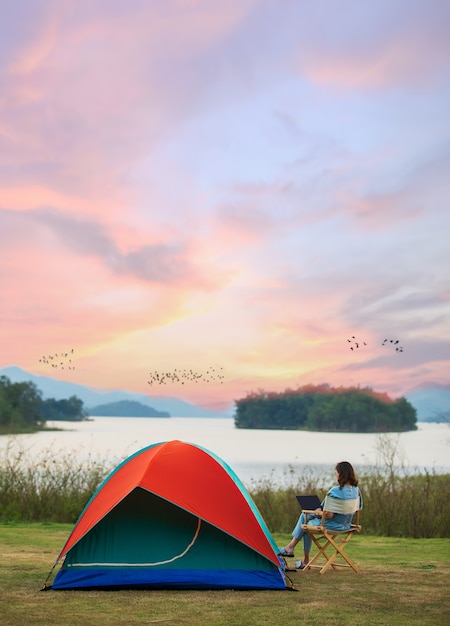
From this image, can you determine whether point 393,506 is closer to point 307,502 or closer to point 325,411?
point 307,502

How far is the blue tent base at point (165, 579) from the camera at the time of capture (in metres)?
7.13

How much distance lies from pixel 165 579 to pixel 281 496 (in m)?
7.70

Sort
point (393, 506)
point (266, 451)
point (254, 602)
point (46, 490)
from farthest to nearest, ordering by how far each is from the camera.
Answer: point (266, 451), point (46, 490), point (393, 506), point (254, 602)

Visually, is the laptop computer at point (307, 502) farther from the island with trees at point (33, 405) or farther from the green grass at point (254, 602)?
the island with trees at point (33, 405)

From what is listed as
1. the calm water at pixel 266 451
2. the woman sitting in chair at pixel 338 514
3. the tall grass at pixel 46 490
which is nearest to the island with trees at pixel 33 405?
the calm water at pixel 266 451

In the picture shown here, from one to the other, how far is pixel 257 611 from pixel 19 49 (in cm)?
1126

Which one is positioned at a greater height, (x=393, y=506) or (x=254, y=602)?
(x=393, y=506)

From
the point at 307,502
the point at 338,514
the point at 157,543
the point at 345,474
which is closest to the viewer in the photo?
the point at 157,543

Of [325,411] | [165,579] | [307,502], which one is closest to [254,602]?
[165,579]

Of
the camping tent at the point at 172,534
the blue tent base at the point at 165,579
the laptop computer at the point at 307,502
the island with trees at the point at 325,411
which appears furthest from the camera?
the island with trees at the point at 325,411

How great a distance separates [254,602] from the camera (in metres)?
6.59

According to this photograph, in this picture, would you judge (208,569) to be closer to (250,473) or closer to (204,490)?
(204,490)

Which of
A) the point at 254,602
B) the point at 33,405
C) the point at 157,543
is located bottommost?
the point at 254,602

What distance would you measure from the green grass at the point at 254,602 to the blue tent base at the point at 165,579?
16 centimetres
